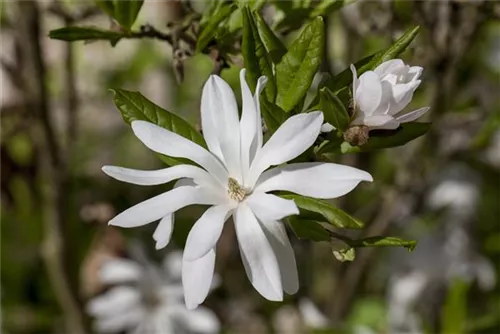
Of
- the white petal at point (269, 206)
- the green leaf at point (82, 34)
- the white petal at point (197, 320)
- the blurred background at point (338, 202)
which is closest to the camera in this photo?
the white petal at point (269, 206)

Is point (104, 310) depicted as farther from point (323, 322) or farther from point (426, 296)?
point (426, 296)

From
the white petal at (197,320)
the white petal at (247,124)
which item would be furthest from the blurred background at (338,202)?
the white petal at (247,124)

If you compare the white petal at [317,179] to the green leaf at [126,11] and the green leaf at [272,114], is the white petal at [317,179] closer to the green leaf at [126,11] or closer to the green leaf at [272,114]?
the green leaf at [272,114]

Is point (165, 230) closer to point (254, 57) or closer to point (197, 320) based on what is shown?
point (254, 57)

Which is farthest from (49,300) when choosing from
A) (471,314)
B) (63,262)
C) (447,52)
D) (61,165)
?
(447,52)

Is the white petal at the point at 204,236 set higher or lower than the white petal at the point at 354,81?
lower

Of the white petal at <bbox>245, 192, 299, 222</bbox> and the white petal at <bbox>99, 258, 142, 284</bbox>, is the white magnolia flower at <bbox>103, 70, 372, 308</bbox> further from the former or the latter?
the white petal at <bbox>99, 258, 142, 284</bbox>
